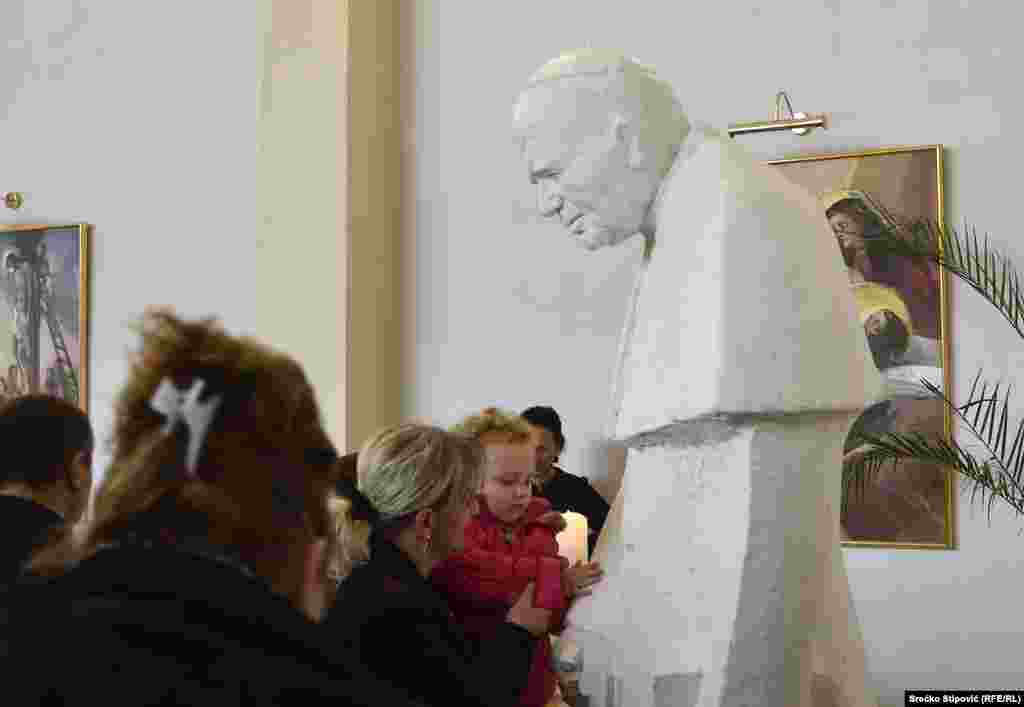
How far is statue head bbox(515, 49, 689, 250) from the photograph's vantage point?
11.0 feet

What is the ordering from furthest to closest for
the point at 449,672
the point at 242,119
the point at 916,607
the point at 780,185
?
1. the point at 242,119
2. the point at 916,607
3. the point at 780,185
4. the point at 449,672

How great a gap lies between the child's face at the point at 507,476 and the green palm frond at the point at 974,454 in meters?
2.65

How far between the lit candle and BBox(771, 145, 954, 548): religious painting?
2.65 meters

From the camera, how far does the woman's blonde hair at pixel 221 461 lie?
1.41 m

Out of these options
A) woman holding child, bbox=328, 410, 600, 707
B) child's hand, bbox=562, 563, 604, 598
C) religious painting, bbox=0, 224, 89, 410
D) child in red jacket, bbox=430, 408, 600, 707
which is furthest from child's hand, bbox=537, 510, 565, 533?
religious painting, bbox=0, 224, 89, 410

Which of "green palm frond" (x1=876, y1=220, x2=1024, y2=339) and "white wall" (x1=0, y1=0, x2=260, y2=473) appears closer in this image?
"green palm frond" (x1=876, y1=220, x2=1024, y2=339)

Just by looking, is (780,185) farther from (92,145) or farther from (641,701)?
(92,145)

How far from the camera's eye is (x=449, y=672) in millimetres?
2502

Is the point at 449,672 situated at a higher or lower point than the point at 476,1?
lower

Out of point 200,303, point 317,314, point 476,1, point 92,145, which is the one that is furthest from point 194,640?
point 92,145

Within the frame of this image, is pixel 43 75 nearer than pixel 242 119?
No

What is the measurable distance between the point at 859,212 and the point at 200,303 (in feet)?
13.1

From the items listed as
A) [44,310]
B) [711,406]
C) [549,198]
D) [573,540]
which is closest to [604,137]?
[549,198]

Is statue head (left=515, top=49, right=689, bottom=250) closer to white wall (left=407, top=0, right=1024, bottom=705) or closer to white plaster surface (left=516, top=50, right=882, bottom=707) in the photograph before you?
white plaster surface (left=516, top=50, right=882, bottom=707)
